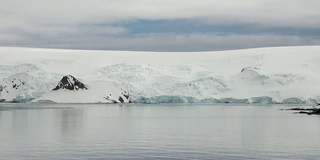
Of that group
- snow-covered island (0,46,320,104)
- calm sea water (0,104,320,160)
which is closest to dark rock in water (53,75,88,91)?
snow-covered island (0,46,320,104)

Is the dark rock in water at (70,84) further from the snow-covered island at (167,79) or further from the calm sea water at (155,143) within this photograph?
the calm sea water at (155,143)

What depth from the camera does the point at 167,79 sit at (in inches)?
2269

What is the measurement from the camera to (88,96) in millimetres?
56906

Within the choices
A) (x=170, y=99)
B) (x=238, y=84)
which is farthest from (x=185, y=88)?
(x=238, y=84)

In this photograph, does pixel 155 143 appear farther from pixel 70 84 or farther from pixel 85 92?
pixel 85 92

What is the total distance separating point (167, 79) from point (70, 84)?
9264 millimetres

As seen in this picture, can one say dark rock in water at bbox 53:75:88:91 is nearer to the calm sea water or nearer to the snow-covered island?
the snow-covered island

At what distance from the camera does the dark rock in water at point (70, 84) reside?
181ft

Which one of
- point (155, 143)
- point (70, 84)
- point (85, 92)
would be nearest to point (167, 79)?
Answer: point (85, 92)

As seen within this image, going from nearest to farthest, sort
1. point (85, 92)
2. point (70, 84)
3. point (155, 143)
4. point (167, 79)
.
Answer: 1. point (155, 143)
2. point (70, 84)
3. point (85, 92)
4. point (167, 79)

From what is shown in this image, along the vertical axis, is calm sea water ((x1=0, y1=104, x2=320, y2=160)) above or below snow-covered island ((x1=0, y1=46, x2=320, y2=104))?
below

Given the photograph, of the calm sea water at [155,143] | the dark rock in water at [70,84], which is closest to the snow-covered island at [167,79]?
the dark rock in water at [70,84]

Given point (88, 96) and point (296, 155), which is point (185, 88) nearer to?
point (88, 96)

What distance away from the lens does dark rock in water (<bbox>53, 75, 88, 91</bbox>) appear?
55156 mm
